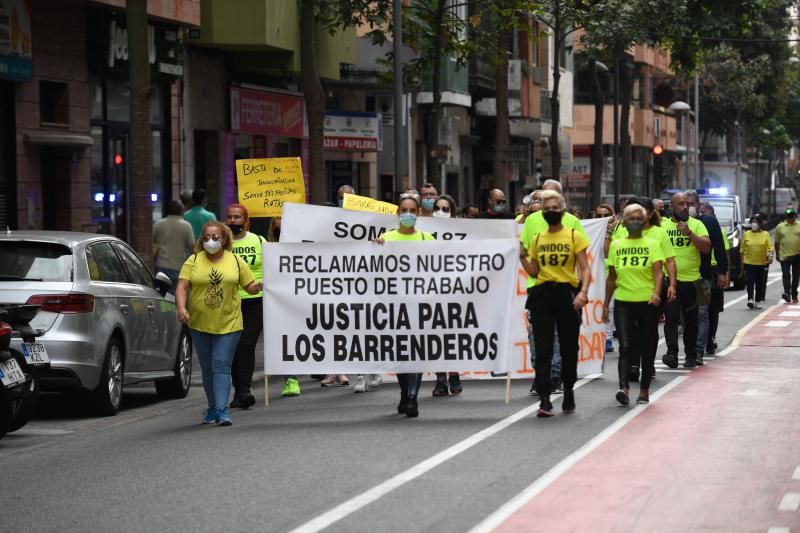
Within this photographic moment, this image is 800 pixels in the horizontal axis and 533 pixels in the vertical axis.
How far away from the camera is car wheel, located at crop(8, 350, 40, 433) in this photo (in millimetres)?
12867

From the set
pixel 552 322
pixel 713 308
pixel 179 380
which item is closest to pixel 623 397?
pixel 552 322

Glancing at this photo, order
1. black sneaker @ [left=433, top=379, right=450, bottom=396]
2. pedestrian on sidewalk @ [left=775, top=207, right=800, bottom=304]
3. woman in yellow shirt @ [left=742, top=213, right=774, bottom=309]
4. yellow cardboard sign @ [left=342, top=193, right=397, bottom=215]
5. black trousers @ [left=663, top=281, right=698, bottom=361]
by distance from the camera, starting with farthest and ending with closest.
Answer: pedestrian on sidewalk @ [left=775, top=207, right=800, bottom=304] < woman in yellow shirt @ [left=742, top=213, right=774, bottom=309] < black trousers @ [left=663, top=281, right=698, bottom=361] < yellow cardboard sign @ [left=342, top=193, right=397, bottom=215] < black sneaker @ [left=433, top=379, right=450, bottom=396]

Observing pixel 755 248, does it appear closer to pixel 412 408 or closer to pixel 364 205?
pixel 364 205

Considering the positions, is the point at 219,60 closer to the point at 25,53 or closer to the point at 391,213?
the point at 25,53

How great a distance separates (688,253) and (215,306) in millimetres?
6734

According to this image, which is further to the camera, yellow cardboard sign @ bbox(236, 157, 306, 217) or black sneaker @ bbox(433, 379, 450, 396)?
yellow cardboard sign @ bbox(236, 157, 306, 217)

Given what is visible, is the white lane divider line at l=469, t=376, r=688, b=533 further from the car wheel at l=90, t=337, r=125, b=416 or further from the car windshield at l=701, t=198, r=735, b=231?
the car windshield at l=701, t=198, r=735, b=231

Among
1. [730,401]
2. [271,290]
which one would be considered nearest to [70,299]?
[271,290]

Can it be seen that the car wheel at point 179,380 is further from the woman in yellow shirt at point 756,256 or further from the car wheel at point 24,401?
the woman in yellow shirt at point 756,256

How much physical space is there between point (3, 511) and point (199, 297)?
412cm

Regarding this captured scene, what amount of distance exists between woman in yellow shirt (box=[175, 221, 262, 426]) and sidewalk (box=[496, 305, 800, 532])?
3185 millimetres

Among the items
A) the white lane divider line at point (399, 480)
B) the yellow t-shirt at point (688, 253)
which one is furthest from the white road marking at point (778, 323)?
the white lane divider line at point (399, 480)

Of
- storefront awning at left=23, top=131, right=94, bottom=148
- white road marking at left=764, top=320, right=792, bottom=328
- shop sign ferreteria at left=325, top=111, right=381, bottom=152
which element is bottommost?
white road marking at left=764, top=320, right=792, bottom=328

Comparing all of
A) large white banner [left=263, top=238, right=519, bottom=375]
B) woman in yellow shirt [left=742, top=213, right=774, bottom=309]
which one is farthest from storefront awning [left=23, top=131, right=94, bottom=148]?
woman in yellow shirt [left=742, top=213, right=774, bottom=309]
